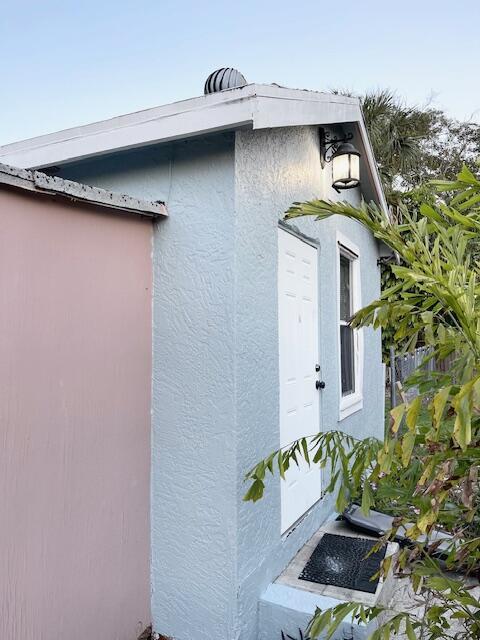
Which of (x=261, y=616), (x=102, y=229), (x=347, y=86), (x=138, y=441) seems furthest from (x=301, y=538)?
(x=347, y=86)

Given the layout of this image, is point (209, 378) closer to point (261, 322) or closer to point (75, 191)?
point (261, 322)

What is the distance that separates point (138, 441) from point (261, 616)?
1.43m

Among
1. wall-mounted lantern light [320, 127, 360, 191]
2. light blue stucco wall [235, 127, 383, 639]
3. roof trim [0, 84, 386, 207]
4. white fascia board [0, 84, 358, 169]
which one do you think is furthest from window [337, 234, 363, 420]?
white fascia board [0, 84, 358, 169]

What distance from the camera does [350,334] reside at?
6188 mm

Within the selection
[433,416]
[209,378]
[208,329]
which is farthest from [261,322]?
[433,416]

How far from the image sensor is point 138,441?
9.80 ft

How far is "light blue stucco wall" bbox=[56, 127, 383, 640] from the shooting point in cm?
287

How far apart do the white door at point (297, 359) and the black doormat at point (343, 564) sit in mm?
333

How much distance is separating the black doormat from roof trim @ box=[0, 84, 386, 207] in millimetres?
3139

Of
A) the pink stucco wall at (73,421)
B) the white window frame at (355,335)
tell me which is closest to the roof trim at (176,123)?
the pink stucco wall at (73,421)

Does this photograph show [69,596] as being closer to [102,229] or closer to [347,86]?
[102,229]

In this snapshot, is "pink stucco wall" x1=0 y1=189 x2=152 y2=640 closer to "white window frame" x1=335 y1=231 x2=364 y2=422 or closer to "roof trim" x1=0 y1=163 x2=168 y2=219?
"roof trim" x1=0 y1=163 x2=168 y2=219

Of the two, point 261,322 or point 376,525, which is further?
point 376,525

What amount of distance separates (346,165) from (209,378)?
2745 millimetres
